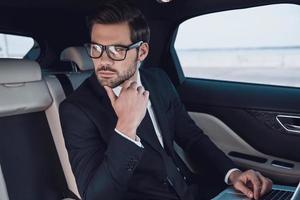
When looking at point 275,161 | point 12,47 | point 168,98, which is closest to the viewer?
point 168,98

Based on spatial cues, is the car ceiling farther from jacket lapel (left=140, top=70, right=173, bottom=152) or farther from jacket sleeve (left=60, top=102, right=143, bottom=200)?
jacket sleeve (left=60, top=102, right=143, bottom=200)

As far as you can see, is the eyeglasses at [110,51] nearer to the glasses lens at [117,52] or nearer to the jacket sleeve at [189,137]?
the glasses lens at [117,52]

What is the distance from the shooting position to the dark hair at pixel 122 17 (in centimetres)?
127

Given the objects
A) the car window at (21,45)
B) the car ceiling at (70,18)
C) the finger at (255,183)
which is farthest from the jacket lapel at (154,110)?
the car window at (21,45)

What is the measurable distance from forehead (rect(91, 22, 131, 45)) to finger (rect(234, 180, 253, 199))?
0.63 m

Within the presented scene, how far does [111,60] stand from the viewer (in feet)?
4.05

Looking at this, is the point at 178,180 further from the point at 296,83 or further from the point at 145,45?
the point at 296,83

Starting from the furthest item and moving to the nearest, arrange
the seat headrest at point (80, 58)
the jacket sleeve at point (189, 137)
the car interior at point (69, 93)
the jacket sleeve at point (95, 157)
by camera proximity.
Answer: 1. the seat headrest at point (80, 58)
2. the jacket sleeve at point (189, 137)
3. the car interior at point (69, 93)
4. the jacket sleeve at point (95, 157)

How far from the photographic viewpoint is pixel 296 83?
2111 millimetres

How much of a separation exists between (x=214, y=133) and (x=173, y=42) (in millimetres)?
701

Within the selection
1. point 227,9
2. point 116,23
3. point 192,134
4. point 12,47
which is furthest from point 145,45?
point 12,47

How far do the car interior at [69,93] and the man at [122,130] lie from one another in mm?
269

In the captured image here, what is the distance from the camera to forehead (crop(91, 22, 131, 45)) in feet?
4.10

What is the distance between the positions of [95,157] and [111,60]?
0.32m
